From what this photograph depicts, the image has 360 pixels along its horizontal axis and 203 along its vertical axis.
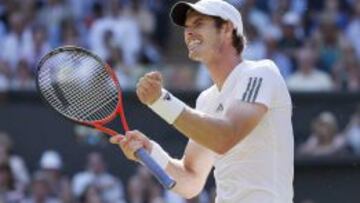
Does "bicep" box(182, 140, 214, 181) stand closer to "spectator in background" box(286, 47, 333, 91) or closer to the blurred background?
the blurred background

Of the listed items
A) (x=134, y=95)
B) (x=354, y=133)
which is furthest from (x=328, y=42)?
(x=134, y=95)

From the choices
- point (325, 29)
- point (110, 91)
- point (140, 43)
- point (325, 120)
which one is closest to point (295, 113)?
point (325, 120)

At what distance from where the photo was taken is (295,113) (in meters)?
11.9

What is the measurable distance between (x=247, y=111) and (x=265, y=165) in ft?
0.92

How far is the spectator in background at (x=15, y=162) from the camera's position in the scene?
12008 mm

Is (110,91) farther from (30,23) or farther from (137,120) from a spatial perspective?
(30,23)

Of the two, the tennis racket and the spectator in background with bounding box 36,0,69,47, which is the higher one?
the tennis racket

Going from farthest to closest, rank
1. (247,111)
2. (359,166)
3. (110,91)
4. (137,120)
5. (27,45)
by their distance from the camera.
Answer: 1. (27,45)
2. (137,120)
3. (359,166)
4. (110,91)
5. (247,111)

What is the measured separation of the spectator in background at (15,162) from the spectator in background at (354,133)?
10.6ft

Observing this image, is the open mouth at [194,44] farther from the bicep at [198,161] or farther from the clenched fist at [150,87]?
the bicep at [198,161]

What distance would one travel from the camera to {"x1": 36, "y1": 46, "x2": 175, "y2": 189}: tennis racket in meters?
5.88

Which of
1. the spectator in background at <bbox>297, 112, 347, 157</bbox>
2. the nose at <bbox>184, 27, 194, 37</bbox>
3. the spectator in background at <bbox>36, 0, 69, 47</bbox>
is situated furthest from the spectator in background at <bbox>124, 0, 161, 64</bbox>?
the nose at <bbox>184, 27, 194, 37</bbox>

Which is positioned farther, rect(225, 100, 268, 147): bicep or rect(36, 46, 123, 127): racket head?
rect(36, 46, 123, 127): racket head

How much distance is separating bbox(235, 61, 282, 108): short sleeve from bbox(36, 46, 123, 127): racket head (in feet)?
2.46
